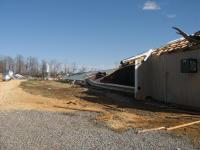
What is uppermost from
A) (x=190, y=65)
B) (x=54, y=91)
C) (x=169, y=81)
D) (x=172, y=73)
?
(x=190, y=65)

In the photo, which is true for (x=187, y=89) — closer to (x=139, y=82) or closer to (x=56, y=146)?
(x=139, y=82)

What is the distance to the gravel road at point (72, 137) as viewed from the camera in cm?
927

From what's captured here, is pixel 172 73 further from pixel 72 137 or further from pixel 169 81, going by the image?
pixel 72 137

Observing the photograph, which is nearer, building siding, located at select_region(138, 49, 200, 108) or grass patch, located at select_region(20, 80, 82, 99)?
building siding, located at select_region(138, 49, 200, 108)

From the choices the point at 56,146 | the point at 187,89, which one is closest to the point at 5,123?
the point at 56,146

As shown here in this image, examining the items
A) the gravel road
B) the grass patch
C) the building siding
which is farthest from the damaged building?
the gravel road

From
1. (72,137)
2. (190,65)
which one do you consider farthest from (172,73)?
(72,137)

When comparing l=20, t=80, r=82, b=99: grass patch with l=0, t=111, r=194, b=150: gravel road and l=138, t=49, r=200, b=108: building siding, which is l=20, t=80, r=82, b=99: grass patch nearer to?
l=138, t=49, r=200, b=108: building siding

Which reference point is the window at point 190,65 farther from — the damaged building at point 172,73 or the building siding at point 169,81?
the building siding at point 169,81

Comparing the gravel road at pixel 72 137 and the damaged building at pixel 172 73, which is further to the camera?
the damaged building at pixel 172 73

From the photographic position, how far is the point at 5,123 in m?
13.0

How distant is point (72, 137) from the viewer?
10.4 m

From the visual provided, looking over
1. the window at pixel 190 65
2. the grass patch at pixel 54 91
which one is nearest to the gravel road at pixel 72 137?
the window at pixel 190 65

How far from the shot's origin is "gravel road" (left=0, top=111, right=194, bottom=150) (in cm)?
927
